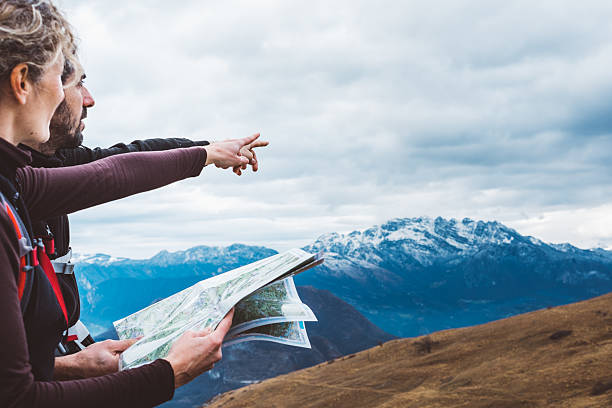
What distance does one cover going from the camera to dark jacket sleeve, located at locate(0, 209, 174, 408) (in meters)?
1.05

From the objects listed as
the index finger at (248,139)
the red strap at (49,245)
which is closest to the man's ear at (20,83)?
the red strap at (49,245)

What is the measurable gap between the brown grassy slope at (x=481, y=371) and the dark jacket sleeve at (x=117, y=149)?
10.5m

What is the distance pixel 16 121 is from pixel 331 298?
19007 cm

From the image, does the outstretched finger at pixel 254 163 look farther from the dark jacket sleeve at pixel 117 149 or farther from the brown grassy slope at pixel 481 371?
the brown grassy slope at pixel 481 371

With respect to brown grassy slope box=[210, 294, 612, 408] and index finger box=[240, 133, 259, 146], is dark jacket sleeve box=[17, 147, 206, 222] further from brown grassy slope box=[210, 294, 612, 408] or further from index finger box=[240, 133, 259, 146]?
brown grassy slope box=[210, 294, 612, 408]

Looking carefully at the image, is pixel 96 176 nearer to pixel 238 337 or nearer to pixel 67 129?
pixel 67 129

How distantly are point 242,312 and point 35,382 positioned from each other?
2.64 ft

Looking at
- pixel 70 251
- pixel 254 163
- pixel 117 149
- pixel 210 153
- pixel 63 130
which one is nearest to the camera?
pixel 63 130

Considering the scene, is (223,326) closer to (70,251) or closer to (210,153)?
(210,153)

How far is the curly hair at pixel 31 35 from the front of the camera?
121cm

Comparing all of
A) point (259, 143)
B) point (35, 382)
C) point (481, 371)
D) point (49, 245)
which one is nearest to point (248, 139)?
point (259, 143)

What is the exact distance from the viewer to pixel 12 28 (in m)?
1.22

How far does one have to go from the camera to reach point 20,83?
1239 millimetres

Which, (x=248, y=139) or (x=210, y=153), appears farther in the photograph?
(x=248, y=139)
